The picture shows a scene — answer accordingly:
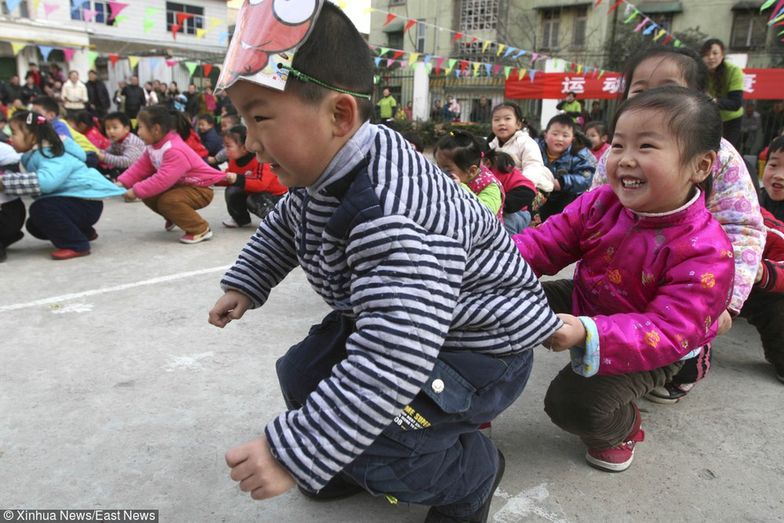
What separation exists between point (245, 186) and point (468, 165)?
255 cm

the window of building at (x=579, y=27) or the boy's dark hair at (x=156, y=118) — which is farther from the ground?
the window of building at (x=579, y=27)

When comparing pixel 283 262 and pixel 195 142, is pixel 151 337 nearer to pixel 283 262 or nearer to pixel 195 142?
pixel 283 262

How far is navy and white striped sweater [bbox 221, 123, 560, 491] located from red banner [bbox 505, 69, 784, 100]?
11.1 meters

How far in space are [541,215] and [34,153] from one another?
3.89 m

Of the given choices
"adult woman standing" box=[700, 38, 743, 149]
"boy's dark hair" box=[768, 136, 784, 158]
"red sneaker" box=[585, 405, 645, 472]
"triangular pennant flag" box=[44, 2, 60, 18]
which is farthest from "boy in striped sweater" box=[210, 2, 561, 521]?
"triangular pennant flag" box=[44, 2, 60, 18]

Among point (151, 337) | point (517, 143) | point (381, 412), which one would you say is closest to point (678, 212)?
point (381, 412)

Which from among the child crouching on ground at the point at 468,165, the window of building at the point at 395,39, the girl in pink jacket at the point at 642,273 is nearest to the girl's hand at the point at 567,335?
the girl in pink jacket at the point at 642,273

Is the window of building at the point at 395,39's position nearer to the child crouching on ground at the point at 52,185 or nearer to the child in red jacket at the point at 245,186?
the child in red jacket at the point at 245,186

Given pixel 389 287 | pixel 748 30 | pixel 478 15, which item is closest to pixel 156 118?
pixel 389 287

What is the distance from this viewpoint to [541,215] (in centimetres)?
505

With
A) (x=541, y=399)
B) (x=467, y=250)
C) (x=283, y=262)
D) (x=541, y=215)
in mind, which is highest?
(x=467, y=250)

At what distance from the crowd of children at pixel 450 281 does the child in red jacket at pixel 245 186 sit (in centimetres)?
337

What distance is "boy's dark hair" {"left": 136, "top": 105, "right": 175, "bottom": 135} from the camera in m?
4.70

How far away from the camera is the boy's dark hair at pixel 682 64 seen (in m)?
2.26
